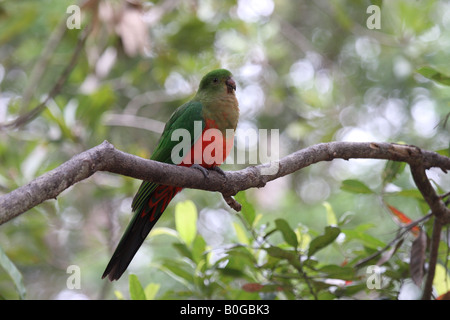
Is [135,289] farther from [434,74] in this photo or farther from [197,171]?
[434,74]

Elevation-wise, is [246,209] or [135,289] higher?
[246,209]

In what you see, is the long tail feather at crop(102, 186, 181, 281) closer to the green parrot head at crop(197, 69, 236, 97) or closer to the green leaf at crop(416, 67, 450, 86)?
the green parrot head at crop(197, 69, 236, 97)

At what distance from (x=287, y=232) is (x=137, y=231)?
896mm

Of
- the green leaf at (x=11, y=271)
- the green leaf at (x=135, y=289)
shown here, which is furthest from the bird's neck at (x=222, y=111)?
the green leaf at (x=11, y=271)

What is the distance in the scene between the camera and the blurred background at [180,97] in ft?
15.5

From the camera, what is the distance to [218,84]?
333 centimetres

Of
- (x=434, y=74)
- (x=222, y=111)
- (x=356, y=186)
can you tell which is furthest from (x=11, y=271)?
(x=434, y=74)

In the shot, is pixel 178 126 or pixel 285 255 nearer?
pixel 285 255

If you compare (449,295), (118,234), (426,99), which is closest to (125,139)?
(118,234)

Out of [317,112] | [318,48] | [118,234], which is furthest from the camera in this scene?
[318,48]

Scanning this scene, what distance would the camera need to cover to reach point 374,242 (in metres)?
3.00

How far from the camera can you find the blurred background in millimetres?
4730
